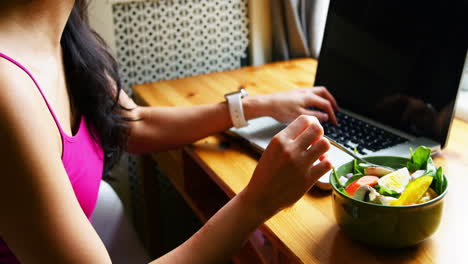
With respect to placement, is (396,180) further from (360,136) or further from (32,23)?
(32,23)

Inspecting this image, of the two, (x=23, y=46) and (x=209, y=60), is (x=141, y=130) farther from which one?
(x=209, y=60)

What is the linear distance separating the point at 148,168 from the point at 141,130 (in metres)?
0.37

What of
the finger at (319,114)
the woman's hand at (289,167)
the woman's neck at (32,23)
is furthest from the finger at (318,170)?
the woman's neck at (32,23)

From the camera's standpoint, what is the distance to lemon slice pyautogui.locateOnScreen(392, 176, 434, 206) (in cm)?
→ 65

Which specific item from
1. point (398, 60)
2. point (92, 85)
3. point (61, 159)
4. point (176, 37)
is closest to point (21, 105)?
point (61, 159)

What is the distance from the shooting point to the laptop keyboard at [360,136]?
0.93 m

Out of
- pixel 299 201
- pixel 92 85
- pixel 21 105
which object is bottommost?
pixel 299 201

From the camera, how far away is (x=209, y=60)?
5.24 feet

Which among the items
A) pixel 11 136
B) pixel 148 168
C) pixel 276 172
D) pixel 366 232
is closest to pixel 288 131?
pixel 276 172

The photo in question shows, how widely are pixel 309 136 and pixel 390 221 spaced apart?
0.15 metres

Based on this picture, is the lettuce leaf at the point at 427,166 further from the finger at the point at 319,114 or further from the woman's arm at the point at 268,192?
the finger at the point at 319,114

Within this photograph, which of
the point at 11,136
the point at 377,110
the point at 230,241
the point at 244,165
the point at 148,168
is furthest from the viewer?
the point at 148,168

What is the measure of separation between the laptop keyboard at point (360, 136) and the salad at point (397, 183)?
0.18m

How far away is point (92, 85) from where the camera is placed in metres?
0.98
